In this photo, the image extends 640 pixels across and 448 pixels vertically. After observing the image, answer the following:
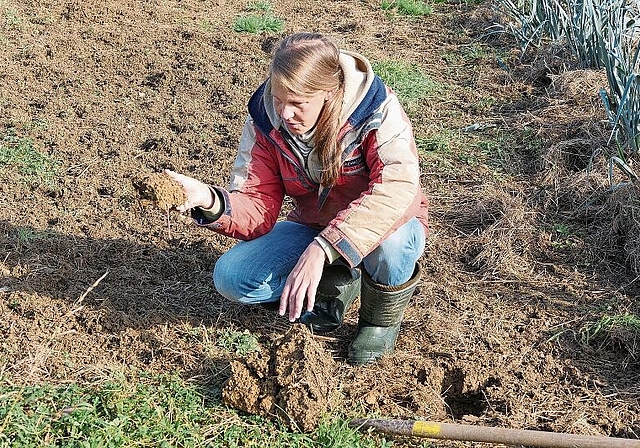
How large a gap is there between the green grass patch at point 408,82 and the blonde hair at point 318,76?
2475 mm

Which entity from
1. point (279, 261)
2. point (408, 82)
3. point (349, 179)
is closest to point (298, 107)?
point (349, 179)

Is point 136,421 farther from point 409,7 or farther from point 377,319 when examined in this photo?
point 409,7

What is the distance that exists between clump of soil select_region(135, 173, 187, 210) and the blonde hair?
0.51 m

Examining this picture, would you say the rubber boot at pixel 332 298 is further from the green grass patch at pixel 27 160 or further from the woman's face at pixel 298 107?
the green grass patch at pixel 27 160

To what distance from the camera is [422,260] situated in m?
3.89

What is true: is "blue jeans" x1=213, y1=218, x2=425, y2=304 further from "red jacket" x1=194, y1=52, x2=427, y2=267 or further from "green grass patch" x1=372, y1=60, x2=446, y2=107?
"green grass patch" x1=372, y1=60, x2=446, y2=107

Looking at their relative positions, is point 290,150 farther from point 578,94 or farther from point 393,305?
point 578,94

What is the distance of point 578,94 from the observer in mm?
5047

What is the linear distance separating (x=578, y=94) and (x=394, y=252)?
104 inches

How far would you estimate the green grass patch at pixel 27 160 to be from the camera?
4.38 m

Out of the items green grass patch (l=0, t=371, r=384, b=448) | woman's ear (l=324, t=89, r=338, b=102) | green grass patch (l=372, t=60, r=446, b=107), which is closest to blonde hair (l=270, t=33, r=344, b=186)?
woman's ear (l=324, t=89, r=338, b=102)

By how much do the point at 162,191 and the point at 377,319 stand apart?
1.00 m

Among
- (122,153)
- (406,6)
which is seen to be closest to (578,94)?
(406,6)

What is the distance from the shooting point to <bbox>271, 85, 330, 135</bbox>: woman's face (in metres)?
2.79
